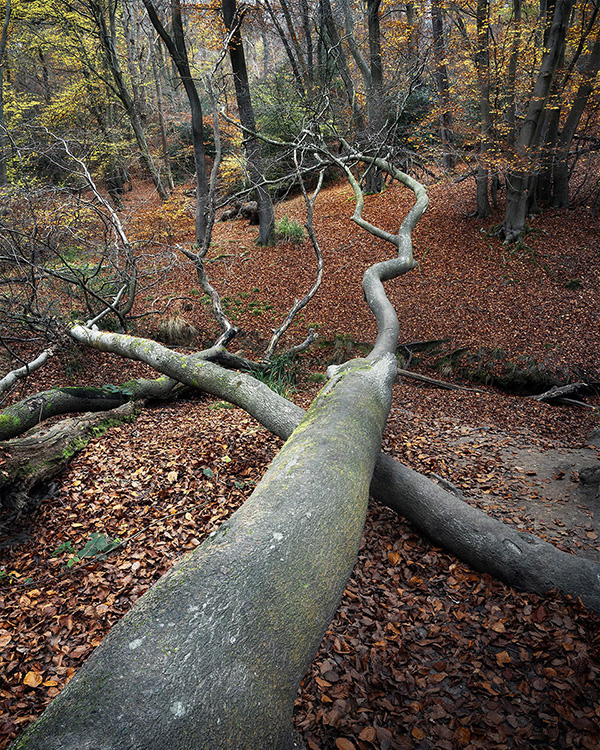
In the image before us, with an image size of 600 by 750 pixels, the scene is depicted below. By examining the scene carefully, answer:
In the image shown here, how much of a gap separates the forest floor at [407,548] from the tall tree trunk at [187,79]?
601 centimetres

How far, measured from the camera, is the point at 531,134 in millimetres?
9211

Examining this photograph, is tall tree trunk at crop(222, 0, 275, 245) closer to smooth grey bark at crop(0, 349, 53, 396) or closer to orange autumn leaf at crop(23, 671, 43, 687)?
smooth grey bark at crop(0, 349, 53, 396)

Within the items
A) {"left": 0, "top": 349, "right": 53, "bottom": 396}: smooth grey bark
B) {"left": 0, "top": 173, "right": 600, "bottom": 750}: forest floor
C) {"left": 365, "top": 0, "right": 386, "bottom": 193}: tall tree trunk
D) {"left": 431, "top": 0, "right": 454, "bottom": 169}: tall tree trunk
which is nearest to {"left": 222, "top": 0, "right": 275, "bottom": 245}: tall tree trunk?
{"left": 365, "top": 0, "right": 386, "bottom": 193}: tall tree trunk

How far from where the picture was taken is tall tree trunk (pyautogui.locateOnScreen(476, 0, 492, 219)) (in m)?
9.34

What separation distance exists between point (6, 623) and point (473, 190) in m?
15.2

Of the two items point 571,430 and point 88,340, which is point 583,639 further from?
point 88,340

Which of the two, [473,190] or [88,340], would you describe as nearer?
[88,340]

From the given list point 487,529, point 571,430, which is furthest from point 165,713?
point 571,430

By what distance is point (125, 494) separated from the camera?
3678mm

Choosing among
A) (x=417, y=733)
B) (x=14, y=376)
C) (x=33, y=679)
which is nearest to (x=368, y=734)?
(x=417, y=733)

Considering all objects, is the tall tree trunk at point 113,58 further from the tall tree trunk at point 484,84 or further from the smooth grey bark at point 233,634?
the smooth grey bark at point 233,634

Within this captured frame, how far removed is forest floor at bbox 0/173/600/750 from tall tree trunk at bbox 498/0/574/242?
2.46 meters

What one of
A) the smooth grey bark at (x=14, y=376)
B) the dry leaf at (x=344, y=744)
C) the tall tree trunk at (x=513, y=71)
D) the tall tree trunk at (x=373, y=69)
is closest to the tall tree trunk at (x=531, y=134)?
the tall tree trunk at (x=513, y=71)

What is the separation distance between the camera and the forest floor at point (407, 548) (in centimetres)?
220
